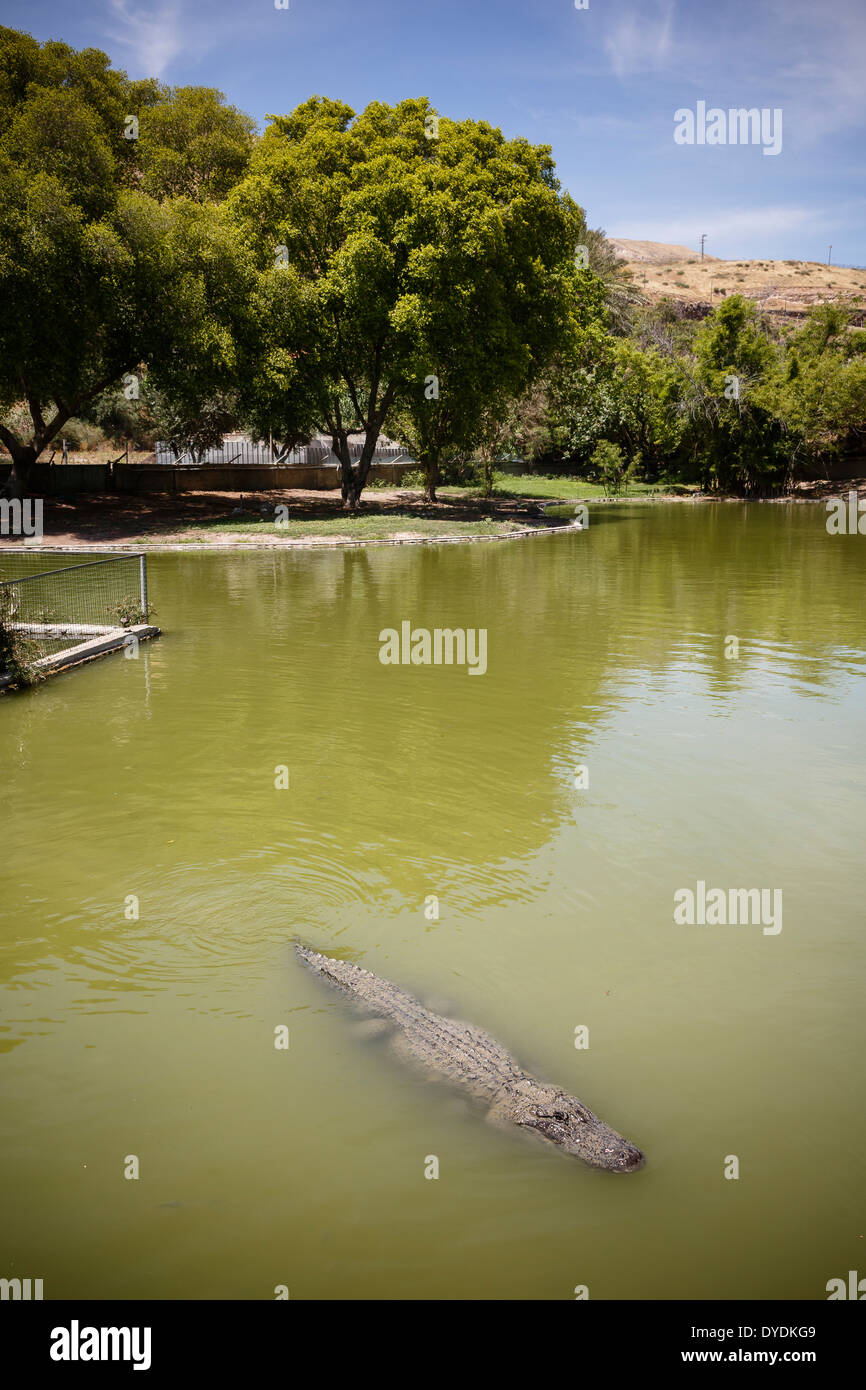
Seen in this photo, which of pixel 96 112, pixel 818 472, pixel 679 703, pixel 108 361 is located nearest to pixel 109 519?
pixel 108 361

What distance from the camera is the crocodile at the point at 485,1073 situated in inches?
179

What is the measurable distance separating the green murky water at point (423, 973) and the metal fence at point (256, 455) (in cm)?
3773

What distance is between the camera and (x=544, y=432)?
59.4m

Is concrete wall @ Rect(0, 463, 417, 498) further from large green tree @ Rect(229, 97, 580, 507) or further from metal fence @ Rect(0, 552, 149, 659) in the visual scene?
metal fence @ Rect(0, 552, 149, 659)

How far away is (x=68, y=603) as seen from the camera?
1808 cm

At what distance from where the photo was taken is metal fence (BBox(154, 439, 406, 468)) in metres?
49.0

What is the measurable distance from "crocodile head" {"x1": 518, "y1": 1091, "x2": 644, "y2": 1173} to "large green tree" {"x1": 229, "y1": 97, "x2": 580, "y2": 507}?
94.3ft

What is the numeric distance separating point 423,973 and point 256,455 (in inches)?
1920

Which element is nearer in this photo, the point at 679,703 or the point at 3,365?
the point at 679,703

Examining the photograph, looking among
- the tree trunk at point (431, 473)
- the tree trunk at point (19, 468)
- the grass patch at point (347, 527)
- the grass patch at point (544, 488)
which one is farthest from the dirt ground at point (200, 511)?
the grass patch at point (544, 488)

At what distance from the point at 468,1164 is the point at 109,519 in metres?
32.0

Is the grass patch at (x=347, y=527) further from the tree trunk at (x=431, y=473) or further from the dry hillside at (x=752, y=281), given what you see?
the dry hillside at (x=752, y=281)

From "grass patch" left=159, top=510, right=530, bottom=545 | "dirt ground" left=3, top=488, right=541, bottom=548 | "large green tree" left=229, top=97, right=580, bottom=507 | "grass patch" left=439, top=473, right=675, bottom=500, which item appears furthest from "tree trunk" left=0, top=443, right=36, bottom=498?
"grass patch" left=439, top=473, right=675, bottom=500

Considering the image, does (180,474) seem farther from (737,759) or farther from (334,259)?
(737,759)
